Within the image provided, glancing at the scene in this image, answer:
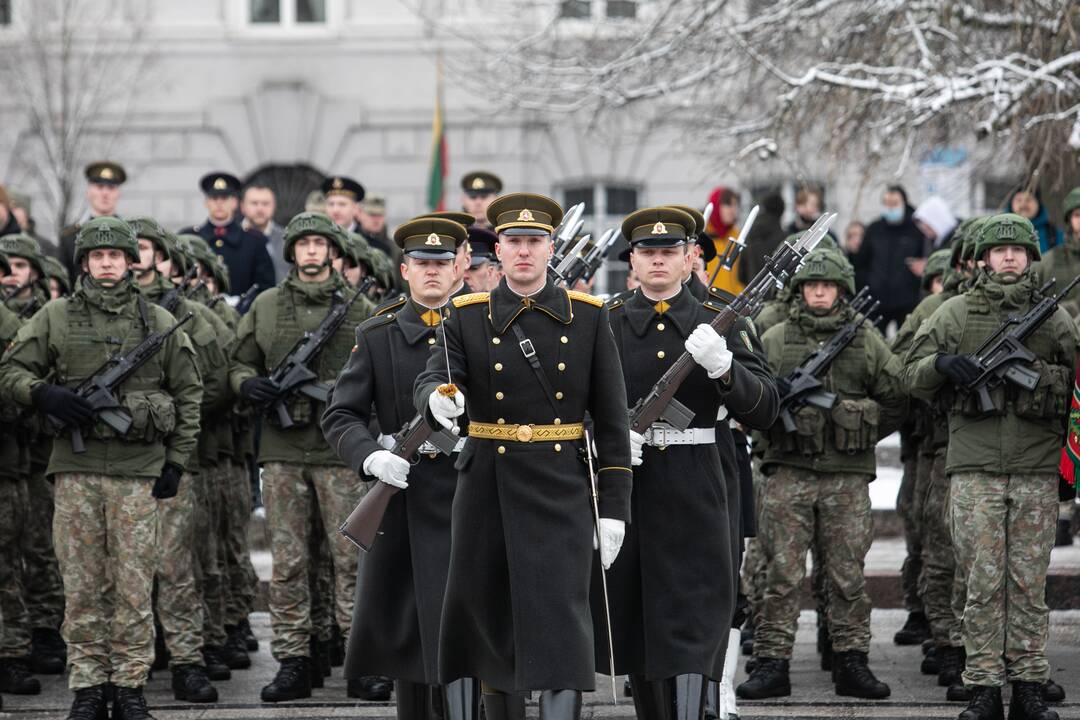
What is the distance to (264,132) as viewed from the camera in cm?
2545

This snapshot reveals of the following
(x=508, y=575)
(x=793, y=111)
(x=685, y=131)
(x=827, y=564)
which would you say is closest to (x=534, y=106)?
(x=685, y=131)

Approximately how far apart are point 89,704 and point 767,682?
10.6ft

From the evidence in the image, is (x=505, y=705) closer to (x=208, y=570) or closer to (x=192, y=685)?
(x=192, y=685)

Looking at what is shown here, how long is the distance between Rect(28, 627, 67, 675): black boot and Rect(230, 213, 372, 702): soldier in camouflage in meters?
1.43

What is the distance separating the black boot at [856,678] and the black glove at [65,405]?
379 cm

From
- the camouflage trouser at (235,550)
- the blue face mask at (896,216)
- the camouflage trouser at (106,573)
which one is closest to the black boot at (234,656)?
the camouflage trouser at (235,550)

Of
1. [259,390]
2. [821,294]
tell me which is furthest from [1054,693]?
[259,390]

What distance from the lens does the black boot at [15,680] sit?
10797 mm

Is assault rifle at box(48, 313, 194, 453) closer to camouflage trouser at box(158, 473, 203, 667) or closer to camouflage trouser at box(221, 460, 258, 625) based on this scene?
camouflage trouser at box(158, 473, 203, 667)

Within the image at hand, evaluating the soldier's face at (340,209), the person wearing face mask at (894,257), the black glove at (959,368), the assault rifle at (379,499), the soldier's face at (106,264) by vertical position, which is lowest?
the assault rifle at (379,499)

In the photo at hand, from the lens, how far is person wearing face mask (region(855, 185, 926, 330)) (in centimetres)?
1734

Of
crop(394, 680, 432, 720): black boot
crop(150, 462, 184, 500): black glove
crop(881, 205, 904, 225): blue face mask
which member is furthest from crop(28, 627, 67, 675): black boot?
crop(881, 205, 904, 225): blue face mask

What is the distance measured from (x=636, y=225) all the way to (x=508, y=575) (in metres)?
1.76

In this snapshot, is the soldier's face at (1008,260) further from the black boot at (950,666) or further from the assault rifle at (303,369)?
the assault rifle at (303,369)
